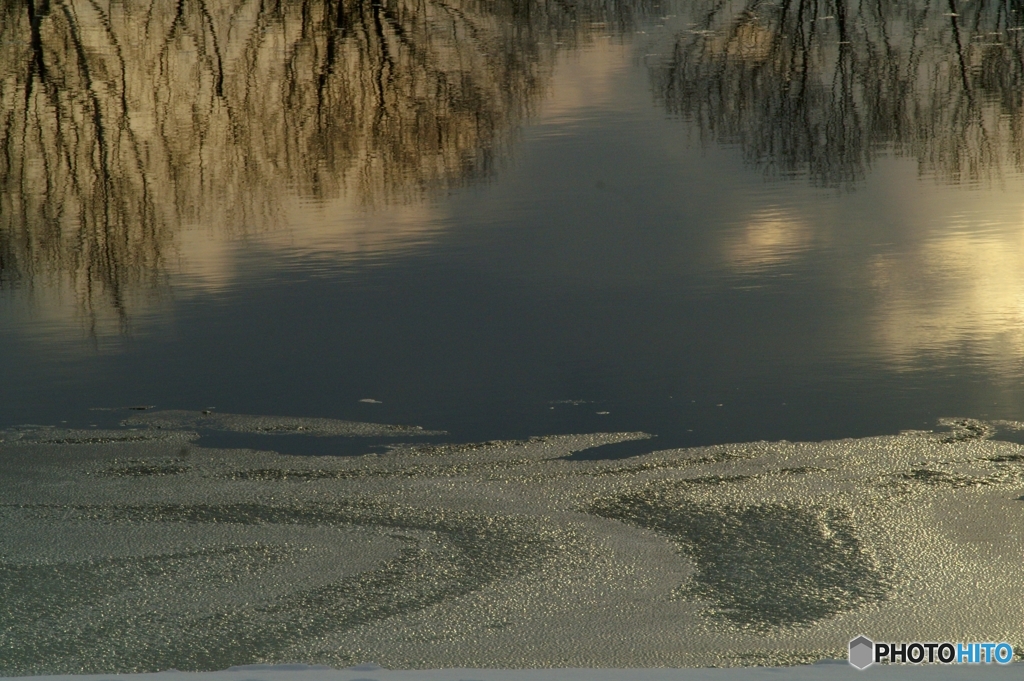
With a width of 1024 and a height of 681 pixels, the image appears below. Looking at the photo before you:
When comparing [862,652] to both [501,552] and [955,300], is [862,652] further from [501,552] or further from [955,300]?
[955,300]

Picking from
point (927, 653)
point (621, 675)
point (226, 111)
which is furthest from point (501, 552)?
point (226, 111)

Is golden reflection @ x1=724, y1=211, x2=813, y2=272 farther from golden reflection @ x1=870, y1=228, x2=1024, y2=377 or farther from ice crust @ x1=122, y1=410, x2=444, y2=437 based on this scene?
ice crust @ x1=122, y1=410, x2=444, y2=437

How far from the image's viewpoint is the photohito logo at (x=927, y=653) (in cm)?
261

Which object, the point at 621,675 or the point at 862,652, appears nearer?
the point at 621,675

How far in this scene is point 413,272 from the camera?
5.65 m

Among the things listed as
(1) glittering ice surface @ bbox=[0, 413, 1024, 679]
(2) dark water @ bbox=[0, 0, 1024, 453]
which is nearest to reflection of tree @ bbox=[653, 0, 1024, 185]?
(2) dark water @ bbox=[0, 0, 1024, 453]

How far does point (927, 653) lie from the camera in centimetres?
265

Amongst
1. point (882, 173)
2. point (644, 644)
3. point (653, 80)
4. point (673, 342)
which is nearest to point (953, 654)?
point (644, 644)

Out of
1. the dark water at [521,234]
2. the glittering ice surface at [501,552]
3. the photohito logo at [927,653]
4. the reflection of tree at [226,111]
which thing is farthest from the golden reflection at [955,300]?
the reflection of tree at [226,111]

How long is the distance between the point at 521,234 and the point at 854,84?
485 centimetres

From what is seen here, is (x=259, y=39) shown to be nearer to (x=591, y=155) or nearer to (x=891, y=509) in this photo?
(x=591, y=155)

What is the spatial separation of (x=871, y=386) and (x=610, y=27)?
33.6 feet

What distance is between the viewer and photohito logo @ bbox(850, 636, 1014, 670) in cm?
261

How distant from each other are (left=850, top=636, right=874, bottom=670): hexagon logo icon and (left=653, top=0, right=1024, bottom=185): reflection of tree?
4766 millimetres
